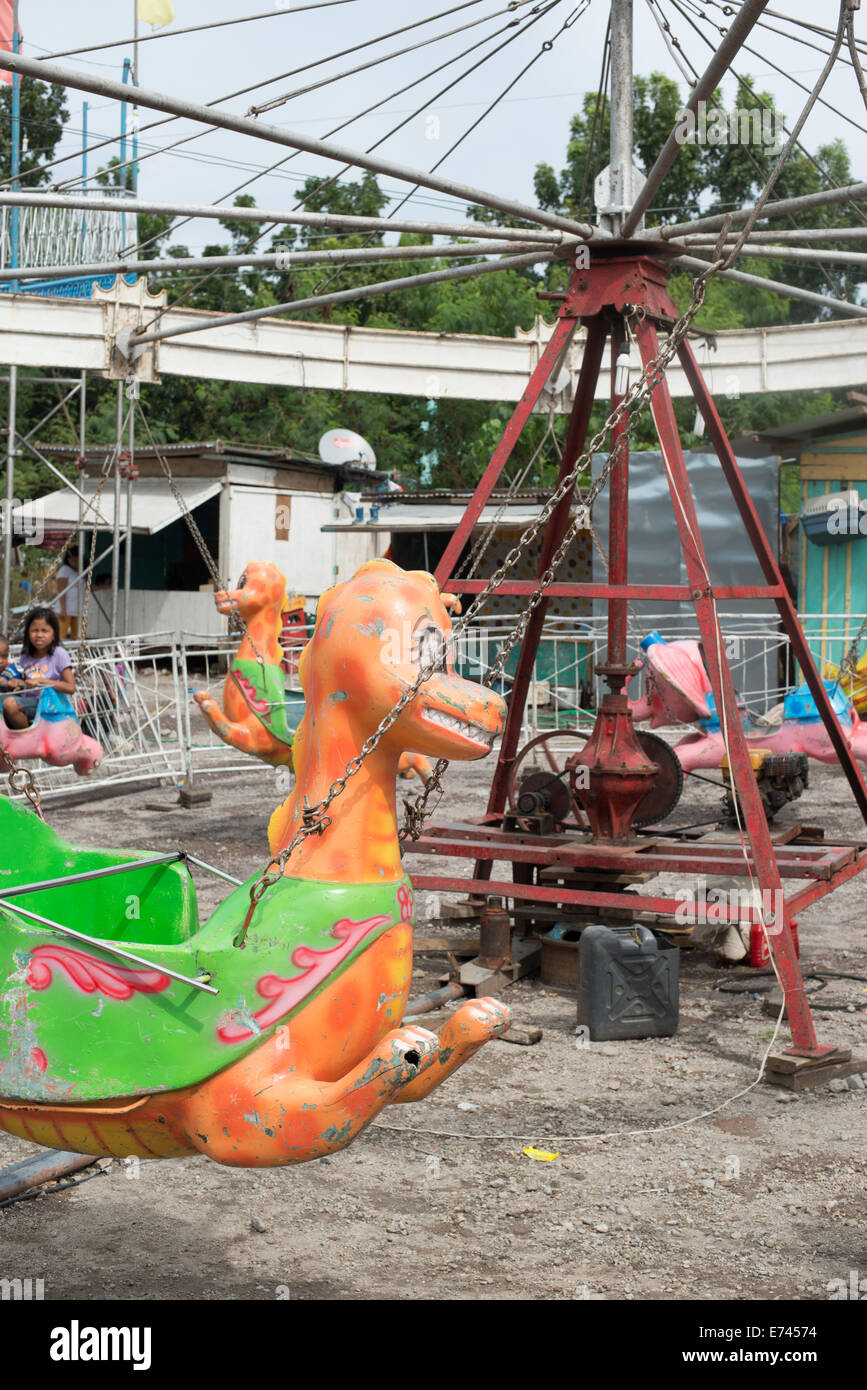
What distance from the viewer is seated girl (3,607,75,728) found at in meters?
9.46

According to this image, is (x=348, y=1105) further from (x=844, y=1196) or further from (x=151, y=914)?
(x=844, y=1196)

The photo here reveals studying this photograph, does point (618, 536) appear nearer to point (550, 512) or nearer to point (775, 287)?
point (775, 287)

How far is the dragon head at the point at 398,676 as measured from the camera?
2.99 metres

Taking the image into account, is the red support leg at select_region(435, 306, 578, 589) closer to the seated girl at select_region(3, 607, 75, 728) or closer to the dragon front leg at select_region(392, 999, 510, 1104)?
the dragon front leg at select_region(392, 999, 510, 1104)

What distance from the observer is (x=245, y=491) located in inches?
841

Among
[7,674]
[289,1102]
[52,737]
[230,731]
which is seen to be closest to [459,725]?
[289,1102]

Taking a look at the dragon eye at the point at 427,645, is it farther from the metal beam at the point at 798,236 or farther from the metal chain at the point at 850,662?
the metal chain at the point at 850,662

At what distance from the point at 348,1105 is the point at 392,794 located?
Result: 2.41ft

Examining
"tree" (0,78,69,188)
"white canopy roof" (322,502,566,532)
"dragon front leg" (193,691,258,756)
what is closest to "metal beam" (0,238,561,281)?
"dragon front leg" (193,691,258,756)

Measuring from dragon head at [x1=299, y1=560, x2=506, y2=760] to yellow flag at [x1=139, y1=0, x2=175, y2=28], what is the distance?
552cm

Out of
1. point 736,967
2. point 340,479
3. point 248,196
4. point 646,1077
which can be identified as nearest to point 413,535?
point 340,479

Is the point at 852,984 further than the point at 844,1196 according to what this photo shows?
Yes

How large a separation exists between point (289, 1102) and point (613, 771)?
391cm
